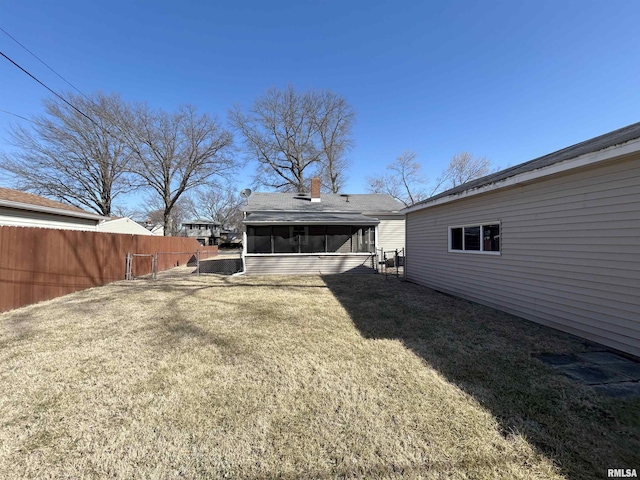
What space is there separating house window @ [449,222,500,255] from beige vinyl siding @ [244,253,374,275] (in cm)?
501

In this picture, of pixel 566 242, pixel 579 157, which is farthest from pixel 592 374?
pixel 579 157

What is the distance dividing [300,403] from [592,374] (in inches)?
128

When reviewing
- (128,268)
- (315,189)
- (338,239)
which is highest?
(315,189)

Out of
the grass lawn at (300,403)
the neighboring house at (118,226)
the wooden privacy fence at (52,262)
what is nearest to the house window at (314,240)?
the wooden privacy fence at (52,262)

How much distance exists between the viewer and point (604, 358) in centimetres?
337

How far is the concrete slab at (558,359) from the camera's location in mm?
3250

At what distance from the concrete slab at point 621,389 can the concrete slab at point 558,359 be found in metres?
0.51

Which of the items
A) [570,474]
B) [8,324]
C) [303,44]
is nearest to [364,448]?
[570,474]

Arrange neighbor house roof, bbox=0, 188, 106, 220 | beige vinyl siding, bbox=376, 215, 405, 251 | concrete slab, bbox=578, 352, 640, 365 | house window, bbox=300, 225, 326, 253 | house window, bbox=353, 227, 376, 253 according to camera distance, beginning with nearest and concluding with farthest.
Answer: concrete slab, bbox=578, 352, 640, 365 < neighbor house roof, bbox=0, 188, 106, 220 < house window, bbox=300, 225, 326, 253 < house window, bbox=353, 227, 376, 253 < beige vinyl siding, bbox=376, 215, 405, 251

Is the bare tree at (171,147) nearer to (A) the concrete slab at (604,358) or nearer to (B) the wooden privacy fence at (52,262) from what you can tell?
(B) the wooden privacy fence at (52,262)

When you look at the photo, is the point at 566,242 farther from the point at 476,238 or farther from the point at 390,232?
the point at 390,232

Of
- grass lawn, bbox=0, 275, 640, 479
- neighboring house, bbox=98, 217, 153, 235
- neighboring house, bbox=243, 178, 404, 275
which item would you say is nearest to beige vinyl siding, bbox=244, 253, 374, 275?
neighboring house, bbox=243, 178, 404, 275

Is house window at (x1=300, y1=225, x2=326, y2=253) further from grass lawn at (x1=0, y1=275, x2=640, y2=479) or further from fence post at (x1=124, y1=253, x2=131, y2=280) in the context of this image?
grass lawn at (x1=0, y1=275, x2=640, y2=479)

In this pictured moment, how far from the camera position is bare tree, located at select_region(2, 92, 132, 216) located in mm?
20609
